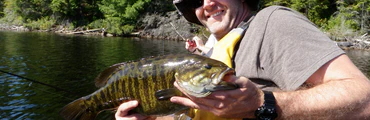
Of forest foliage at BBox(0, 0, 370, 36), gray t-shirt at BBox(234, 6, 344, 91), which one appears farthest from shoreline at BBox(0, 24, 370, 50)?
gray t-shirt at BBox(234, 6, 344, 91)

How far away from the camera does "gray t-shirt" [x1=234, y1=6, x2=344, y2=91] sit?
1970mm

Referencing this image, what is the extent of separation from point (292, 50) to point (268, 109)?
0.49 m

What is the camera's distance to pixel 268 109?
1914 mm

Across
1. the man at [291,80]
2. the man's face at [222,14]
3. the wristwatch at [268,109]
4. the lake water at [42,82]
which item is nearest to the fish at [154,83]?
the man at [291,80]

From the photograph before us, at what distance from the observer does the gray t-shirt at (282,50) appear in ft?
6.46

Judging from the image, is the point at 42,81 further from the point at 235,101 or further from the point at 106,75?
the point at 235,101

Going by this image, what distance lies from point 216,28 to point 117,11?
4549 centimetres

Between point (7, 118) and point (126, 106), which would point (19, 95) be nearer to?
point (7, 118)

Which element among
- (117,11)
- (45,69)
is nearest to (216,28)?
(45,69)

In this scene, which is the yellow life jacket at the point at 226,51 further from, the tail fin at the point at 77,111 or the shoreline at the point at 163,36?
the shoreline at the point at 163,36

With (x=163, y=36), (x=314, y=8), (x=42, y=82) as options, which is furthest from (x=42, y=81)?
(x=314, y=8)

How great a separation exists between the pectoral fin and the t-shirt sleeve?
72 centimetres

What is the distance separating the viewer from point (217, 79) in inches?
72.4

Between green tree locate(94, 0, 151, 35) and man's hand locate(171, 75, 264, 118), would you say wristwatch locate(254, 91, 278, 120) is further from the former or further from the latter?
green tree locate(94, 0, 151, 35)
